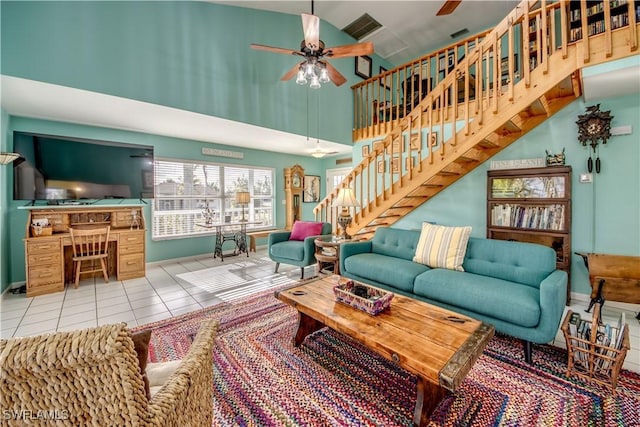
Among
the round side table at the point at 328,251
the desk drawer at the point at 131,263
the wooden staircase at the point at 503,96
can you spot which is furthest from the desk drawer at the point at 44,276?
the wooden staircase at the point at 503,96

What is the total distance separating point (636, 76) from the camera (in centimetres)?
254

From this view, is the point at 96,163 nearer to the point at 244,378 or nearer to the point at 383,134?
the point at 244,378

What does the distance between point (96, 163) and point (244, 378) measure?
406 centimetres

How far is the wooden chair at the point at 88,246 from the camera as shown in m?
3.61

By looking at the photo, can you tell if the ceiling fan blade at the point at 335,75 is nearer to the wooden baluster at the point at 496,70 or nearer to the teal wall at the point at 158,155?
the wooden baluster at the point at 496,70

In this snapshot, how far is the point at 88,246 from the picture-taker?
12.3 feet

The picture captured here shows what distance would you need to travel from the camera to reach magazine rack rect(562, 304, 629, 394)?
1712mm

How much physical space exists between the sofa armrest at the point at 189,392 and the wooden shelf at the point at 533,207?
12.7 ft

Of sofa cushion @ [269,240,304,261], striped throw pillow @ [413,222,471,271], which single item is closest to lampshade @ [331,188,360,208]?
sofa cushion @ [269,240,304,261]

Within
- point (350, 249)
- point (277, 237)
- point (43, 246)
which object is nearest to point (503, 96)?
point (350, 249)

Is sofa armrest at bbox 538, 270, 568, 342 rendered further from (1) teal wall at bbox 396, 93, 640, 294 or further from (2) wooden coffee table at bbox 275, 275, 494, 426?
(1) teal wall at bbox 396, 93, 640, 294

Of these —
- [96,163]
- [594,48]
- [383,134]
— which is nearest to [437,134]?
[383,134]

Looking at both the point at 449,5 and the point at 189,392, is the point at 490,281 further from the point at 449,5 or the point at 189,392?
the point at 449,5

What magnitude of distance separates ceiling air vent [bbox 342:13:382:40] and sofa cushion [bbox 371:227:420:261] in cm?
449
